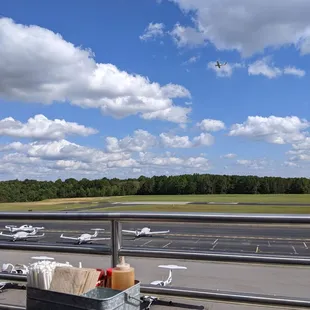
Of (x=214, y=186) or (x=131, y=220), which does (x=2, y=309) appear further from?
(x=214, y=186)

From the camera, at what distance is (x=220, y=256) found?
303cm

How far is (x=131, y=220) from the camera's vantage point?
3.24m

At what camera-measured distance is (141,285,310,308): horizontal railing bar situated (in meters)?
2.98

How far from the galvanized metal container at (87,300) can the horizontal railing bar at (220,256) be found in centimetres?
106

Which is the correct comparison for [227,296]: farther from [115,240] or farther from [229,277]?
[229,277]

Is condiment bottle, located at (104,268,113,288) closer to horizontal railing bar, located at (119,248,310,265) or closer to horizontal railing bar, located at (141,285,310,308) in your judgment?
horizontal railing bar, located at (119,248,310,265)

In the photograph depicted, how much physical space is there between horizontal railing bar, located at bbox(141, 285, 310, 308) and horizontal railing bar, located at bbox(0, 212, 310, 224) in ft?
1.95

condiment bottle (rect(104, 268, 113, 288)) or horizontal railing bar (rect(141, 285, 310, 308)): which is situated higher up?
Answer: condiment bottle (rect(104, 268, 113, 288))

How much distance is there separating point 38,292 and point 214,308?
73.9 inches

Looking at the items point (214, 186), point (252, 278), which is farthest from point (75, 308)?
point (214, 186)

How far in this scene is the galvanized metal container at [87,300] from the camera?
6.13ft

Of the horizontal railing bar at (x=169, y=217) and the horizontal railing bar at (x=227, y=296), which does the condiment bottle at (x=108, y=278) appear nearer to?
the horizontal railing bar at (x=169, y=217)

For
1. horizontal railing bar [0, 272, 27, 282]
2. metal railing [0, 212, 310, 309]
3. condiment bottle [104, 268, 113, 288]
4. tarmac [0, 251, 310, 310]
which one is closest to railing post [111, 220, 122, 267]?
metal railing [0, 212, 310, 309]

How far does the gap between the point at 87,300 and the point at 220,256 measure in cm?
140
